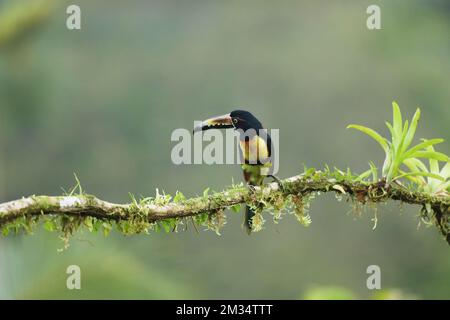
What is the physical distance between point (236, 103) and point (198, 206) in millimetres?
7467

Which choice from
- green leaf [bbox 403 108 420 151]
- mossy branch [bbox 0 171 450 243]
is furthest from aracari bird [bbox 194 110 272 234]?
green leaf [bbox 403 108 420 151]

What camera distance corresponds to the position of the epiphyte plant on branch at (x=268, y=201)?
2.35 meters

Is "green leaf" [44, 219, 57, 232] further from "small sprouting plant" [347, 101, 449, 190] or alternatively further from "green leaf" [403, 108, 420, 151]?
"green leaf" [403, 108, 420, 151]

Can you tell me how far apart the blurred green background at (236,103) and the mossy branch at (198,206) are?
18.7ft

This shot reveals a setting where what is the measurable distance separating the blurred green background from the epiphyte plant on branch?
566 centimetres

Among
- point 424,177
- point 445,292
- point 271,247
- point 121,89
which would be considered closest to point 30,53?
point 121,89

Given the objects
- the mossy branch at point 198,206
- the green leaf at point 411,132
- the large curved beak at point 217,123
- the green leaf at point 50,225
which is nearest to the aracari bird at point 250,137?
the large curved beak at point 217,123

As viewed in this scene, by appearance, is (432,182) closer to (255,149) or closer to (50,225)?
(255,149)

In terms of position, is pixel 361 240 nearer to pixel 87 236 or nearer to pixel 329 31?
pixel 329 31

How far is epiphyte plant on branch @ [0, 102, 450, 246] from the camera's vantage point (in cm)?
235

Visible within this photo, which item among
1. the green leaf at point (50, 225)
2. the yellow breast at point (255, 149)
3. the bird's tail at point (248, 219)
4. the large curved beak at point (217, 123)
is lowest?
the bird's tail at point (248, 219)

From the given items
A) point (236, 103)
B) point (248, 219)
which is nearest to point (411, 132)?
point (248, 219)

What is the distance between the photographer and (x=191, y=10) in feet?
39.9

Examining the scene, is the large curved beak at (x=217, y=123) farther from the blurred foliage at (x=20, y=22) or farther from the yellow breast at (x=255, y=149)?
the blurred foliage at (x=20, y=22)
